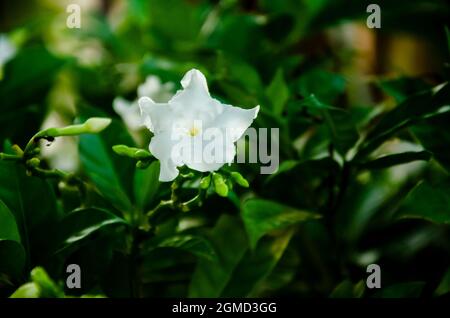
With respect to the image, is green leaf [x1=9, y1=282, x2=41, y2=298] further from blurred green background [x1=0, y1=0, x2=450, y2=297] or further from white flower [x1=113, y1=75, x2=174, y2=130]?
white flower [x1=113, y1=75, x2=174, y2=130]

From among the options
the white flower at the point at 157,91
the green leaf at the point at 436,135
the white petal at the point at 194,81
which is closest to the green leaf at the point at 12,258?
the white petal at the point at 194,81

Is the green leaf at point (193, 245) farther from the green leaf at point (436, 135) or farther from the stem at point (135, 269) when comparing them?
the green leaf at point (436, 135)

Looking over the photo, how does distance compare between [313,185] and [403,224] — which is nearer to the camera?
[313,185]

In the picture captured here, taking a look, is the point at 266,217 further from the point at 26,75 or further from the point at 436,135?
the point at 26,75

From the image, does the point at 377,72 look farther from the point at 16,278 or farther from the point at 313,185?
the point at 16,278

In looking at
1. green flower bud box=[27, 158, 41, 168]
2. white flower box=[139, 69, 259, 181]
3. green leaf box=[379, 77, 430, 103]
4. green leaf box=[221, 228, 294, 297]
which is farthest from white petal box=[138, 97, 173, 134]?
green leaf box=[379, 77, 430, 103]

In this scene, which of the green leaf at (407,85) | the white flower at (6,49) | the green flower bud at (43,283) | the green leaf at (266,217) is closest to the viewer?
the green flower bud at (43,283)

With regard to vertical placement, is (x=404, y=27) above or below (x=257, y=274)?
above

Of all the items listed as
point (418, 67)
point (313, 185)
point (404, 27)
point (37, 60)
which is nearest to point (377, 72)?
point (418, 67)

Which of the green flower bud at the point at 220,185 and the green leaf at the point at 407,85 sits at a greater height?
the green leaf at the point at 407,85
